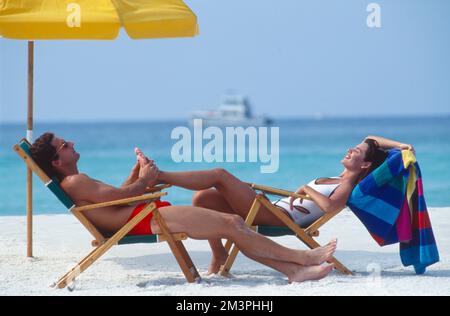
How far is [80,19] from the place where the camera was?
5.19 meters

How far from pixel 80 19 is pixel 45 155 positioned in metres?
0.88

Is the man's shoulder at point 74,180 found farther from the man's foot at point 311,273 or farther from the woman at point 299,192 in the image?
the man's foot at point 311,273

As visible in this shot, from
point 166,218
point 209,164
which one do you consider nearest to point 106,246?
point 166,218

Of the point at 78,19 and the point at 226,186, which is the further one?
the point at 78,19

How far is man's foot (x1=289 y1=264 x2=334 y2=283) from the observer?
4719mm

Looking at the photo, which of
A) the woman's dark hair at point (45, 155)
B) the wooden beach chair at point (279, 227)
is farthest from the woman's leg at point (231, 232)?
the woman's dark hair at point (45, 155)

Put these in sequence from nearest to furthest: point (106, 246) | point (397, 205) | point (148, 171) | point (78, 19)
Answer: point (106, 246) → point (148, 171) → point (397, 205) → point (78, 19)

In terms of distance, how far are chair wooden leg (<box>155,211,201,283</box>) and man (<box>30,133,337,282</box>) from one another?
3 cm

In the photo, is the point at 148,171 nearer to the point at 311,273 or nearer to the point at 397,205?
the point at 311,273

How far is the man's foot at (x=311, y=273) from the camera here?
4.72 m

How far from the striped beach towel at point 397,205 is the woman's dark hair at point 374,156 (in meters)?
0.10

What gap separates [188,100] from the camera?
49812mm

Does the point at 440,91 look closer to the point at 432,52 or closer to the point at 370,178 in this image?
the point at 432,52

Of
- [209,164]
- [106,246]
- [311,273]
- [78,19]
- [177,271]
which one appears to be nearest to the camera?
[106,246]
